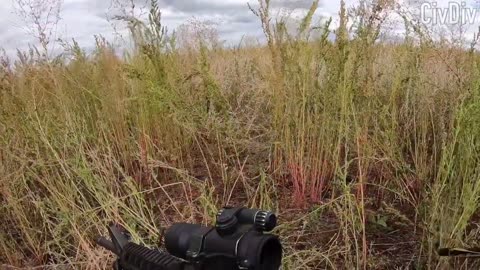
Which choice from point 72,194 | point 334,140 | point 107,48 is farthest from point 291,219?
point 107,48

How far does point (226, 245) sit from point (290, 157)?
1.50 metres

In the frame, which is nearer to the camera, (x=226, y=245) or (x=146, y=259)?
(x=226, y=245)

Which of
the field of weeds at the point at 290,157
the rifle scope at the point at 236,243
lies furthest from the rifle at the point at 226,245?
the field of weeds at the point at 290,157

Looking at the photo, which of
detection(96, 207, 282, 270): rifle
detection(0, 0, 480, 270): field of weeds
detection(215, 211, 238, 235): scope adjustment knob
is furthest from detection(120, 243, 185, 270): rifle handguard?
detection(0, 0, 480, 270): field of weeds

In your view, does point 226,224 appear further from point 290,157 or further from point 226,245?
point 290,157

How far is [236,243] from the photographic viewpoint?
100 cm

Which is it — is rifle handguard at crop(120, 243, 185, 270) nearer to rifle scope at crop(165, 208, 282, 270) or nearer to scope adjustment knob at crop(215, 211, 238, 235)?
rifle scope at crop(165, 208, 282, 270)

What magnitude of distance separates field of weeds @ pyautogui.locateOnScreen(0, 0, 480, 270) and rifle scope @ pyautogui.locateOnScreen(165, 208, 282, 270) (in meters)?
0.89

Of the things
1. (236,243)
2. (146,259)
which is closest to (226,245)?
(236,243)

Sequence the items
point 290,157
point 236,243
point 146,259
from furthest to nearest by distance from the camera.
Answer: point 290,157 < point 146,259 < point 236,243

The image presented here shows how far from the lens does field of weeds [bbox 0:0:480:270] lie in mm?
2014

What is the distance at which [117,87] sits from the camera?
10.5 feet

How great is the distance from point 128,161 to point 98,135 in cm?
26

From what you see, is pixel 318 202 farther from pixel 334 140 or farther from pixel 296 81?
pixel 296 81
